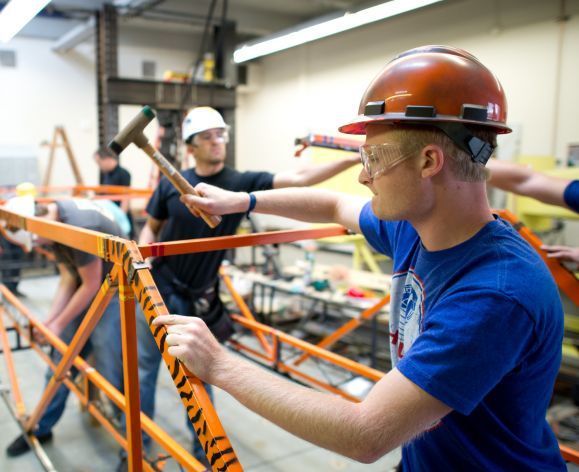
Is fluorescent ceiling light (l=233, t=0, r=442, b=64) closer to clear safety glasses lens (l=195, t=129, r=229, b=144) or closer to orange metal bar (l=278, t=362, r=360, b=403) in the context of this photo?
clear safety glasses lens (l=195, t=129, r=229, b=144)

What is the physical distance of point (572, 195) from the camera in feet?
8.41

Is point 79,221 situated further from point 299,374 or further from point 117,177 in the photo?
point 117,177

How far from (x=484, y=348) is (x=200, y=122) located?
2504mm

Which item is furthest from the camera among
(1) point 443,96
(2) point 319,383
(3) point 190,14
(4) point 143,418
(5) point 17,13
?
(3) point 190,14

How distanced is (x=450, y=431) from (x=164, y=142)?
6220 mm

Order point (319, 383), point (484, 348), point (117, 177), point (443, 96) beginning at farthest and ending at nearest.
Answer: point (117, 177) → point (319, 383) → point (443, 96) → point (484, 348)

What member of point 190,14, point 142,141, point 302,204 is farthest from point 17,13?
point 190,14

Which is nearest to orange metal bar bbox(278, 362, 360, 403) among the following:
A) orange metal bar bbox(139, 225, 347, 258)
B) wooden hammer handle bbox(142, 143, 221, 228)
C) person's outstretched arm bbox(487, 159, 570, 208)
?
orange metal bar bbox(139, 225, 347, 258)

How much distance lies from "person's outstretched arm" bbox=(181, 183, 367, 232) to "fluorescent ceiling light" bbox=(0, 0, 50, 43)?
3142 mm

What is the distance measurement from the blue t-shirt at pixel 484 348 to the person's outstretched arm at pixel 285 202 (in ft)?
2.37

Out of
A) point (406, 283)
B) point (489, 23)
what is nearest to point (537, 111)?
point (489, 23)

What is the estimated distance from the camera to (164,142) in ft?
22.3

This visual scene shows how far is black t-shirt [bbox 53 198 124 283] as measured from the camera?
9.56 feet

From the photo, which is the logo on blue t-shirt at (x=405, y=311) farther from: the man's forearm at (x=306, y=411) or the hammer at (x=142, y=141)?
the hammer at (x=142, y=141)
